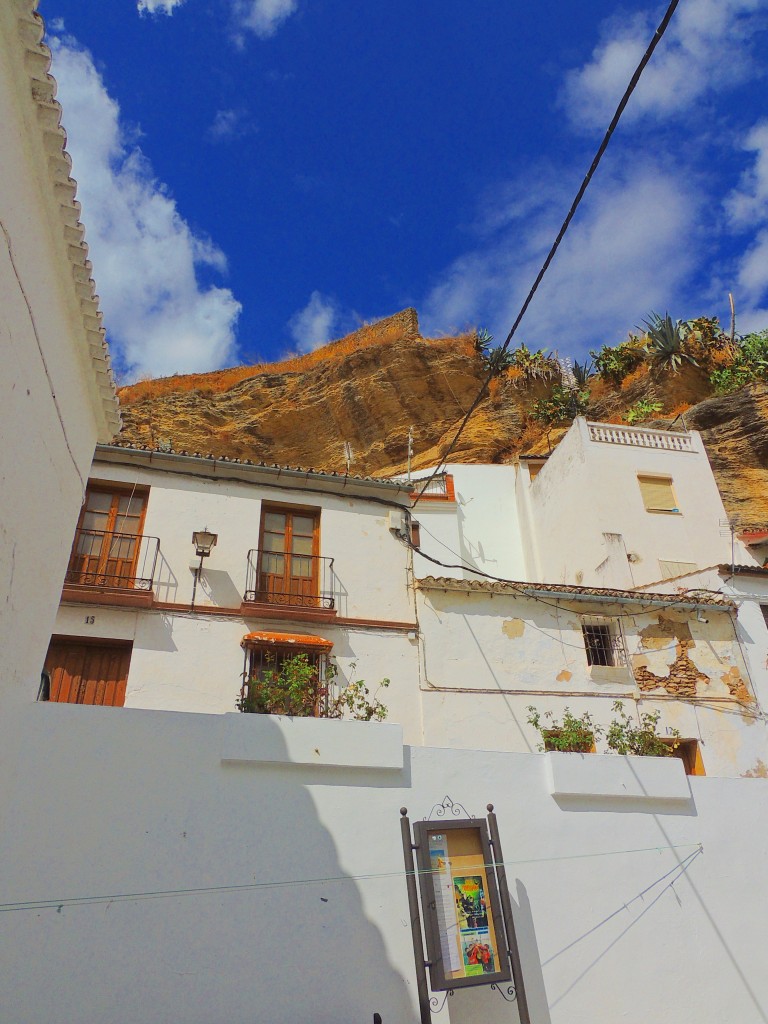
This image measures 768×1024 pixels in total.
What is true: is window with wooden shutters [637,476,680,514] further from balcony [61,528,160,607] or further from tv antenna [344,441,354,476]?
balcony [61,528,160,607]

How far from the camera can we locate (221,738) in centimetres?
590

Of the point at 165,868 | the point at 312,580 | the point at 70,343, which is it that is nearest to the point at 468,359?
the point at 312,580

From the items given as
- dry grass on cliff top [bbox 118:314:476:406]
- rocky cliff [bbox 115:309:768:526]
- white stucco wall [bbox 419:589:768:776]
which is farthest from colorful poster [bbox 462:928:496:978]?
dry grass on cliff top [bbox 118:314:476:406]

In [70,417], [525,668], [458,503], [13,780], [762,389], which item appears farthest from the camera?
[762,389]

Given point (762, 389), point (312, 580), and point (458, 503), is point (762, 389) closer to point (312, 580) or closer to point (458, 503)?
point (458, 503)

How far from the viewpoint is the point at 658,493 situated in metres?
16.6

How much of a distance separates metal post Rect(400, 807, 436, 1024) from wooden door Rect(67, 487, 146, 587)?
22.4 ft

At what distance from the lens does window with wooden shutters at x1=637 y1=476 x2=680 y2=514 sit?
53.5 feet

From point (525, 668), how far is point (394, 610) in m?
2.42

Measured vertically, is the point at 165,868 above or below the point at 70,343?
below

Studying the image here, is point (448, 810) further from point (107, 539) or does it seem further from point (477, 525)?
A: point (477, 525)

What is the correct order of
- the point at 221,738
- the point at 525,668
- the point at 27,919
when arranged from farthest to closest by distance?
1. the point at 525,668
2. the point at 221,738
3. the point at 27,919

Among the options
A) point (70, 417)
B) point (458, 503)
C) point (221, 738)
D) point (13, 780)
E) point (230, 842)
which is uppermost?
point (458, 503)

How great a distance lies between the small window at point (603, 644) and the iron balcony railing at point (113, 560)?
7.61 m
